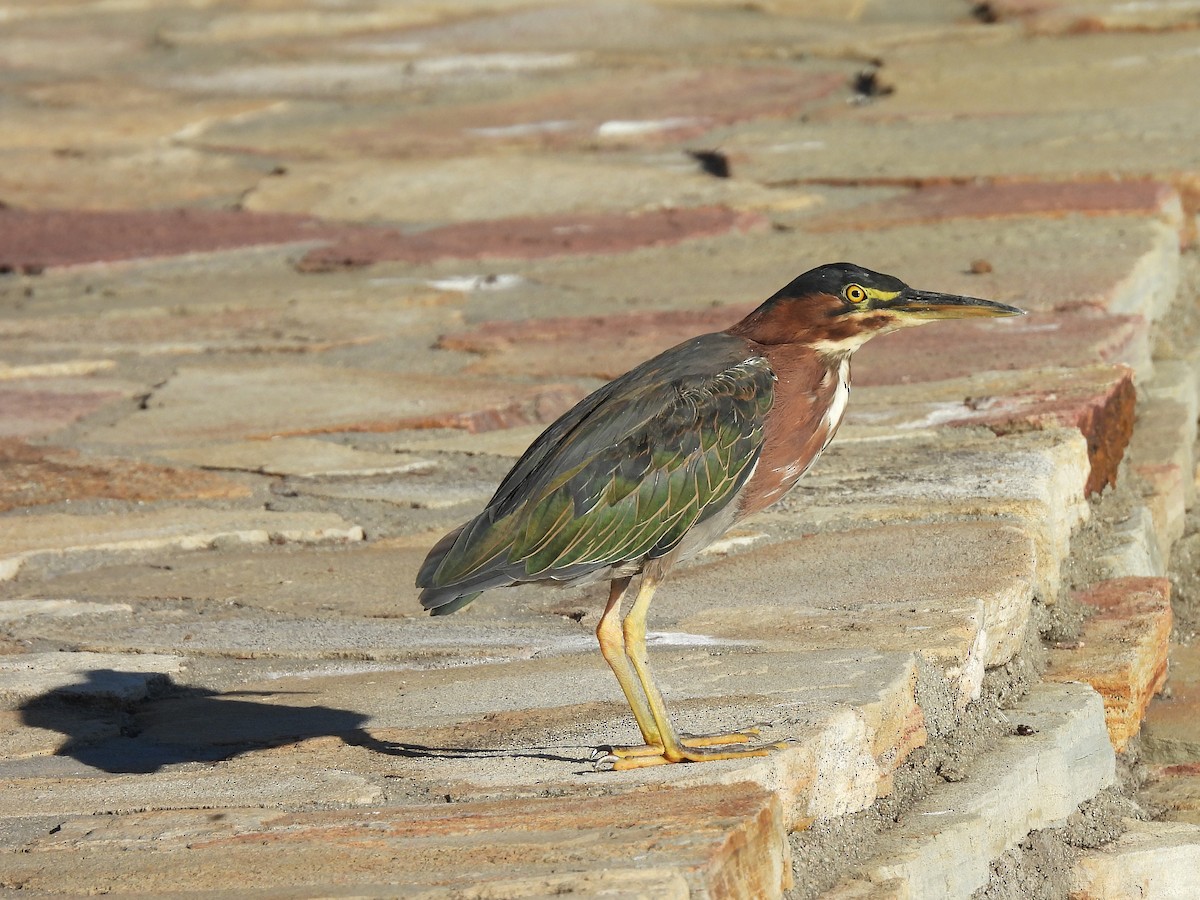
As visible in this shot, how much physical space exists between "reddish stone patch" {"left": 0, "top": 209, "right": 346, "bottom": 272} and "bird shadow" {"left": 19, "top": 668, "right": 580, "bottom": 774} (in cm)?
306

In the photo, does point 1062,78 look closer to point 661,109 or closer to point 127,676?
point 661,109

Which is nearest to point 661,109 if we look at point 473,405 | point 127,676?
point 473,405

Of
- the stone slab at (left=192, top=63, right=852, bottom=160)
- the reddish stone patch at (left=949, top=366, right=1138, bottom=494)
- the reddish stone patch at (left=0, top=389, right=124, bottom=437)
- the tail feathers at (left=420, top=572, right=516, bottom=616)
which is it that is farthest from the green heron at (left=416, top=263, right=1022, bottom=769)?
the stone slab at (left=192, top=63, right=852, bottom=160)

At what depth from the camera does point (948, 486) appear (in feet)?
12.9

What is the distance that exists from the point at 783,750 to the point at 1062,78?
4.97 m

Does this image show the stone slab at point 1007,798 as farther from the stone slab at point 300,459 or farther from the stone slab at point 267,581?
the stone slab at point 300,459

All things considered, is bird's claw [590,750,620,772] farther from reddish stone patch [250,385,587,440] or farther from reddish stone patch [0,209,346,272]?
reddish stone patch [0,209,346,272]

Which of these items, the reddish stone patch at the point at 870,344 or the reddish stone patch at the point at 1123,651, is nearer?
the reddish stone patch at the point at 1123,651

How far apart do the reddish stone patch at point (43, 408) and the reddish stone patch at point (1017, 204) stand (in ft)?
7.29

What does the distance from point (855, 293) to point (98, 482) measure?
1981 mm

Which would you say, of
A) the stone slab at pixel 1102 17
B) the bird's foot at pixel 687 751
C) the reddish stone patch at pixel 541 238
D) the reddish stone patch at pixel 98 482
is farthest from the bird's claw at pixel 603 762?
the stone slab at pixel 1102 17

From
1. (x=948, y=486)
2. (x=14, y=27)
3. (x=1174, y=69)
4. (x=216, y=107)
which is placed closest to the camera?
(x=948, y=486)

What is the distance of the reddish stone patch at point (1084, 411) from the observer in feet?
13.8

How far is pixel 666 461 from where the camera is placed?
305cm
